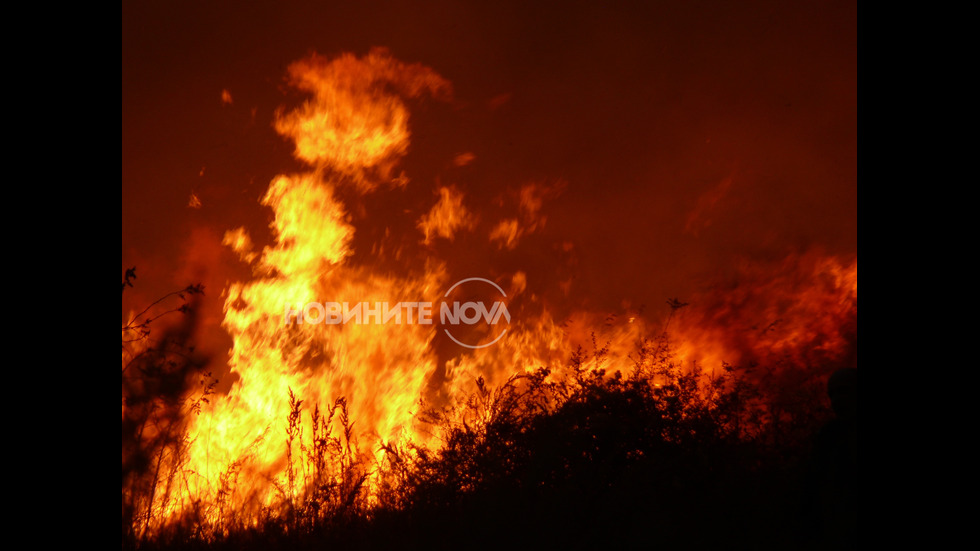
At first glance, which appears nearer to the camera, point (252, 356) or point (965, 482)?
point (965, 482)

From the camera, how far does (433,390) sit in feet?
13.2

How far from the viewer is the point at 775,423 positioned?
3.89m

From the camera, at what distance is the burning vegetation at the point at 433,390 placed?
375 centimetres

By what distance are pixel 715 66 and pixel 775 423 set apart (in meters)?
2.11

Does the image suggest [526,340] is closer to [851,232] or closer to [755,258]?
[755,258]

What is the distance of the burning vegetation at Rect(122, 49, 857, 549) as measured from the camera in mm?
3750

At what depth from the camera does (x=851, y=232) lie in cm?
399

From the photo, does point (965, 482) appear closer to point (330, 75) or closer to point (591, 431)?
point (591, 431)
